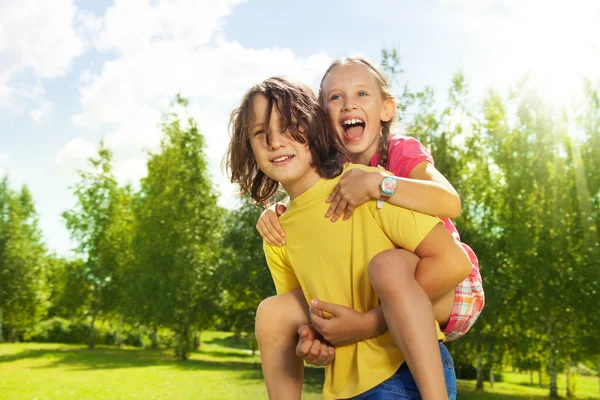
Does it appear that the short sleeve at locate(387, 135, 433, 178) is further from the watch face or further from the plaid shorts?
the plaid shorts

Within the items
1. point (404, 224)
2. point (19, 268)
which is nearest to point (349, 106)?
point (404, 224)

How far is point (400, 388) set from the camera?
2.22 meters

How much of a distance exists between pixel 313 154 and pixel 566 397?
72.1 ft

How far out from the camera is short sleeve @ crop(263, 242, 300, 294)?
266cm

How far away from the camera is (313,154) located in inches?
99.3

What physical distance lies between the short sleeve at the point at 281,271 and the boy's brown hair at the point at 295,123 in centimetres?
43

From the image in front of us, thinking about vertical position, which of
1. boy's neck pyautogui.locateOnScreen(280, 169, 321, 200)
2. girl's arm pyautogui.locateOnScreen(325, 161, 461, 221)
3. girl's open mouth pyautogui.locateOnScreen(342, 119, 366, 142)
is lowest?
girl's arm pyautogui.locateOnScreen(325, 161, 461, 221)

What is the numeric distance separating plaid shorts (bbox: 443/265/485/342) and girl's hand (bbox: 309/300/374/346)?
15.6 inches

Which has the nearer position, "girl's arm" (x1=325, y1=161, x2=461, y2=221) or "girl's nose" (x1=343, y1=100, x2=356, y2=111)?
"girl's arm" (x1=325, y1=161, x2=461, y2=221)

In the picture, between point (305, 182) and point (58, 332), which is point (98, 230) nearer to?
point (58, 332)

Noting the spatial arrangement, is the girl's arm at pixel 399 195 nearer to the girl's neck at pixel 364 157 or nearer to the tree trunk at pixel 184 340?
the girl's neck at pixel 364 157

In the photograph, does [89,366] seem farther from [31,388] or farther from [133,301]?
[31,388]

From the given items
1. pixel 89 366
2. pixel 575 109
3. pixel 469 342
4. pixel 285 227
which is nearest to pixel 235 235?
pixel 89 366

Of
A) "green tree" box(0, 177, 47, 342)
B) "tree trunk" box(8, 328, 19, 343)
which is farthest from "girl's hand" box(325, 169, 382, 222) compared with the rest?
"tree trunk" box(8, 328, 19, 343)
